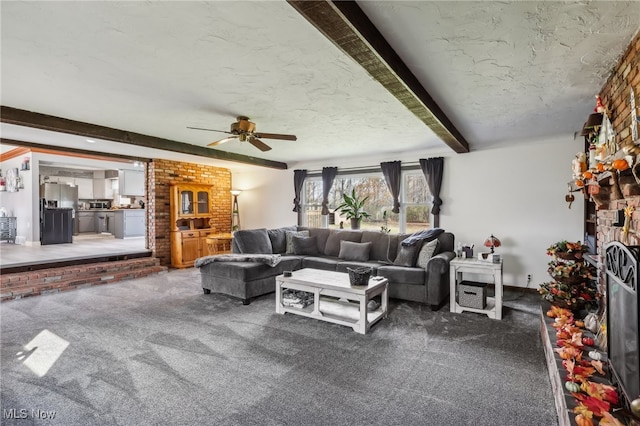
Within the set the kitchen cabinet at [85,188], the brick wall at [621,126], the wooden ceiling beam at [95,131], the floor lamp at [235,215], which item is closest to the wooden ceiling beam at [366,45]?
the brick wall at [621,126]

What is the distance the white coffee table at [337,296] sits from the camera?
10.4ft

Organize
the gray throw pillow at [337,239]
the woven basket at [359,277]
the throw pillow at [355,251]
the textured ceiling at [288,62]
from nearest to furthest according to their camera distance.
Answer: the textured ceiling at [288,62] < the woven basket at [359,277] < the throw pillow at [355,251] < the gray throw pillow at [337,239]

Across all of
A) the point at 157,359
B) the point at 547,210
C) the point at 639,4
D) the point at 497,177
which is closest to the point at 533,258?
the point at 547,210

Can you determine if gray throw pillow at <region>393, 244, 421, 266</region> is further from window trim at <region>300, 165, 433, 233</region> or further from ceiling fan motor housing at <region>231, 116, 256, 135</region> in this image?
ceiling fan motor housing at <region>231, 116, 256, 135</region>

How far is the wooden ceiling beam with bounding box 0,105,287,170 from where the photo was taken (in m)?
3.20

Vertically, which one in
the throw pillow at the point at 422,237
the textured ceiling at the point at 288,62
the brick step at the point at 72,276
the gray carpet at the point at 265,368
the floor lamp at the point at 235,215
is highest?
the textured ceiling at the point at 288,62

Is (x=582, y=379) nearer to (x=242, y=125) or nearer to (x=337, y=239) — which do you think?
(x=242, y=125)

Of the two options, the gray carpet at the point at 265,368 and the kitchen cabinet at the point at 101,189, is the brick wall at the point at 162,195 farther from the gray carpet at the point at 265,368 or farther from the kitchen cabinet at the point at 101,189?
the kitchen cabinet at the point at 101,189

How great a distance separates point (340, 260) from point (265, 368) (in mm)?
2596

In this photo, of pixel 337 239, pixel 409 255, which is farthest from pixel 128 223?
pixel 409 255

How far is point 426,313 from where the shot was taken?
370cm

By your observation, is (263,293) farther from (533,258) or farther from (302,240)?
(533,258)

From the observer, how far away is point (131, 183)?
32.4ft

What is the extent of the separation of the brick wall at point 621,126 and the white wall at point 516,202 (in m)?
1.85
